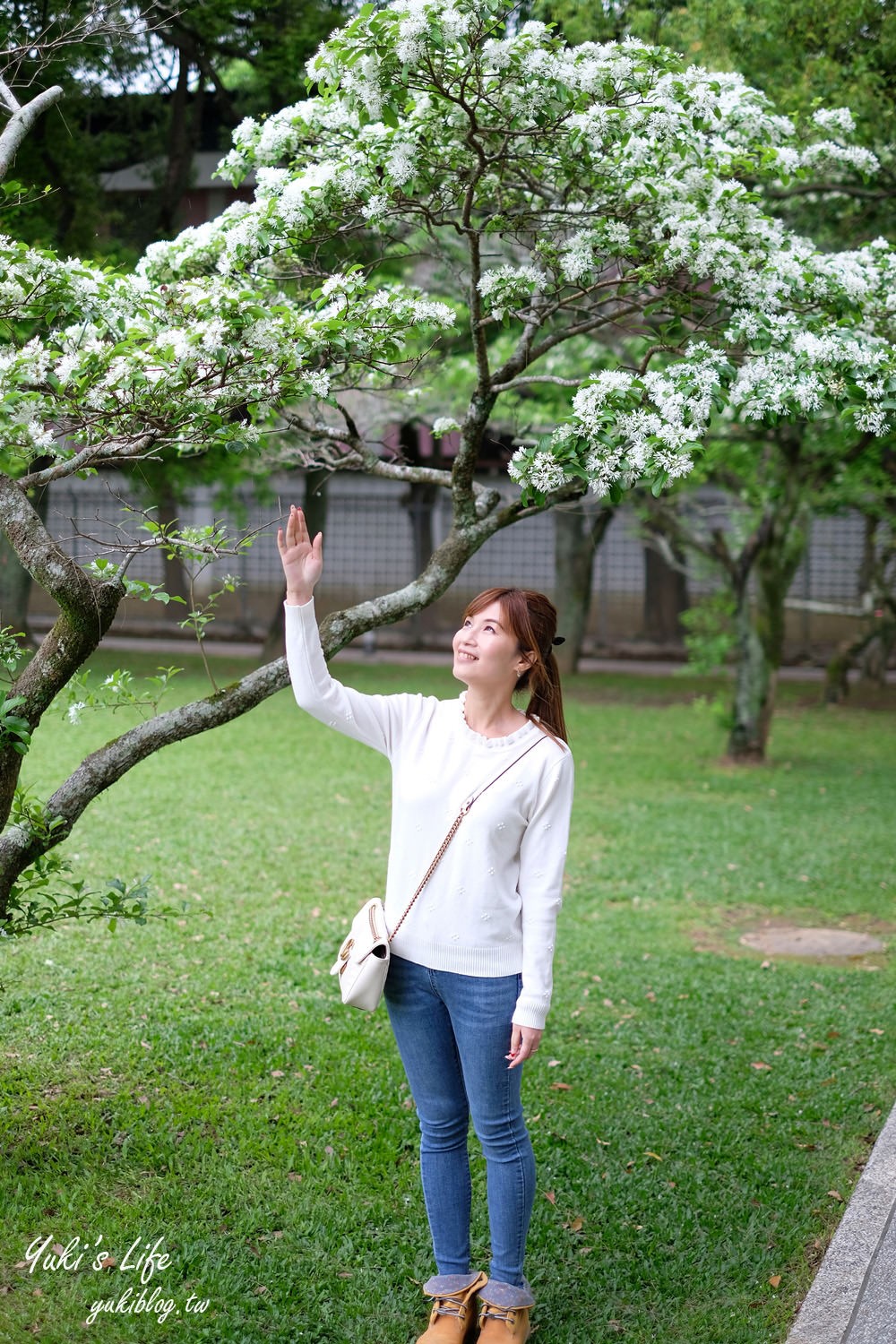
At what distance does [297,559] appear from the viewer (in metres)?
2.85

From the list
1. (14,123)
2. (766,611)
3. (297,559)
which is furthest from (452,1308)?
(766,611)

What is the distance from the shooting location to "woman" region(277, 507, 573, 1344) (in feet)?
9.49

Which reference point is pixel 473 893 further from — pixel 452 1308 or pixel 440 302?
pixel 440 302

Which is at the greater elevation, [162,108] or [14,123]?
A: [162,108]

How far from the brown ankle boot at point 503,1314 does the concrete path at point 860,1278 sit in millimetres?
708

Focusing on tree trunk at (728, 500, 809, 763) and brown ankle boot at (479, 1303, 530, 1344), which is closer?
brown ankle boot at (479, 1303, 530, 1344)

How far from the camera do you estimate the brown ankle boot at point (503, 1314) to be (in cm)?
298

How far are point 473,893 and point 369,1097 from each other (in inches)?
75.8

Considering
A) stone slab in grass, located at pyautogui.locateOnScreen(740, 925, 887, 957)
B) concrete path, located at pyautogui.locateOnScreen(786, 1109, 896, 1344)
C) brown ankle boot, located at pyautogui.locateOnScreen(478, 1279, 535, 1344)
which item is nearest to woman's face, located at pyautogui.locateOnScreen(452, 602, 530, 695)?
brown ankle boot, located at pyautogui.locateOnScreen(478, 1279, 535, 1344)

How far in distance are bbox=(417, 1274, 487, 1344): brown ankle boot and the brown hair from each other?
4.43 feet

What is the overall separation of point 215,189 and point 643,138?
36.2 feet

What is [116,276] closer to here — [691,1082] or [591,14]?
[691,1082]

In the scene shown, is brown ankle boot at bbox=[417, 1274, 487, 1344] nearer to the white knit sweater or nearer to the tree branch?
the white knit sweater

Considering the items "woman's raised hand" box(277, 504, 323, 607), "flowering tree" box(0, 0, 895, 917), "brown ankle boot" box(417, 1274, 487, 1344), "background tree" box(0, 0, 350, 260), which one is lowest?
"brown ankle boot" box(417, 1274, 487, 1344)
